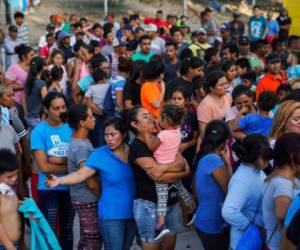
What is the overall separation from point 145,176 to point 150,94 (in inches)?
92.8

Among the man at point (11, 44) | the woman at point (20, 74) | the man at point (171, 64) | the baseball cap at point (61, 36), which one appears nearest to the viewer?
the woman at point (20, 74)

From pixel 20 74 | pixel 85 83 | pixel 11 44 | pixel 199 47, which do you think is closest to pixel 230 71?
pixel 85 83

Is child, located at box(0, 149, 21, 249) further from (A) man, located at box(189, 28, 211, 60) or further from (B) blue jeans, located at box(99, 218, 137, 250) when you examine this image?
(A) man, located at box(189, 28, 211, 60)

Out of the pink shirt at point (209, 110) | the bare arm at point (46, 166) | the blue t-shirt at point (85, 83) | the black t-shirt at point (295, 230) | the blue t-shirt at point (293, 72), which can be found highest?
the black t-shirt at point (295, 230)

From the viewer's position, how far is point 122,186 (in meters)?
5.01

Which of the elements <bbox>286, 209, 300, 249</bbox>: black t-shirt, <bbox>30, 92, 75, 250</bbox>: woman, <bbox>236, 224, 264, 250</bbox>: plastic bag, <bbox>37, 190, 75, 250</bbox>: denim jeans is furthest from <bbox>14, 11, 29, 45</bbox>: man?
<bbox>286, 209, 300, 249</bbox>: black t-shirt

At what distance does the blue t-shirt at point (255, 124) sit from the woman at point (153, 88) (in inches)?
61.5

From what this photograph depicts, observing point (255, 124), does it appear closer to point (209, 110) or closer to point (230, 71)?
point (209, 110)

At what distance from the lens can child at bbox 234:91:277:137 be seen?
228 inches

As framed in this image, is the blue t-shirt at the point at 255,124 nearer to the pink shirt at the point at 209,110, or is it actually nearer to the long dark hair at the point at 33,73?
the pink shirt at the point at 209,110

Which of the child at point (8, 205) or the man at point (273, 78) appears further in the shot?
the man at point (273, 78)

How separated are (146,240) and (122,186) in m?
0.49

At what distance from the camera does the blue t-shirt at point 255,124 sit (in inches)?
228

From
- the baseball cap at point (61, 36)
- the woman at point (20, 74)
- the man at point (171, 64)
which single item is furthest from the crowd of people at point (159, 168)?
the baseball cap at point (61, 36)
